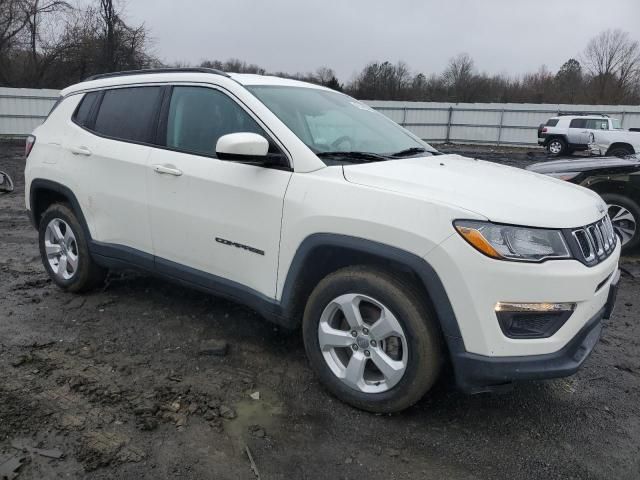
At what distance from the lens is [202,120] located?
3566 mm

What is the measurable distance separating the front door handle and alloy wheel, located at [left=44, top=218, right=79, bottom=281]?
130 cm

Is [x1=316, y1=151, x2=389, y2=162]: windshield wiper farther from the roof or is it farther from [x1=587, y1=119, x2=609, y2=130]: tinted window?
[x1=587, y1=119, x2=609, y2=130]: tinted window

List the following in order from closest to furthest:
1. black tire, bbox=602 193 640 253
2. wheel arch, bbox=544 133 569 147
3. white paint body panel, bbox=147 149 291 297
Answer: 1. white paint body panel, bbox=147 149 291 297
2. black tire, bbox=602 193 640 253
3. wheel arch, bbox=544 133 569 147

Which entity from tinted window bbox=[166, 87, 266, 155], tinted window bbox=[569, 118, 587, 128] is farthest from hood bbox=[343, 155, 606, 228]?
tinted window bbox=[569, 118, 587, 128]

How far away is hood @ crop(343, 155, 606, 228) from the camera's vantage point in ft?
8.29

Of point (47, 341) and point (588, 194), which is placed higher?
point (588, 194)

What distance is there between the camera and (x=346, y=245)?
109 inches

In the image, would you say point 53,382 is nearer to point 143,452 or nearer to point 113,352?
point 113,352

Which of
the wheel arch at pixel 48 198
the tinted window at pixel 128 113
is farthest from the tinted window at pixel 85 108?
the wheel arch at pixel 48 198

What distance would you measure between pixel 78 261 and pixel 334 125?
8.15 ft

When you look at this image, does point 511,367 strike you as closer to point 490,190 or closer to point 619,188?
point 490,190

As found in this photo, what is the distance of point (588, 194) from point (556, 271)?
107 cm

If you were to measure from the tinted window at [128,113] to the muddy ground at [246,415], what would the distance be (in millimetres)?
1446

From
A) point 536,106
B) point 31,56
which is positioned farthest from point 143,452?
point 31,56
